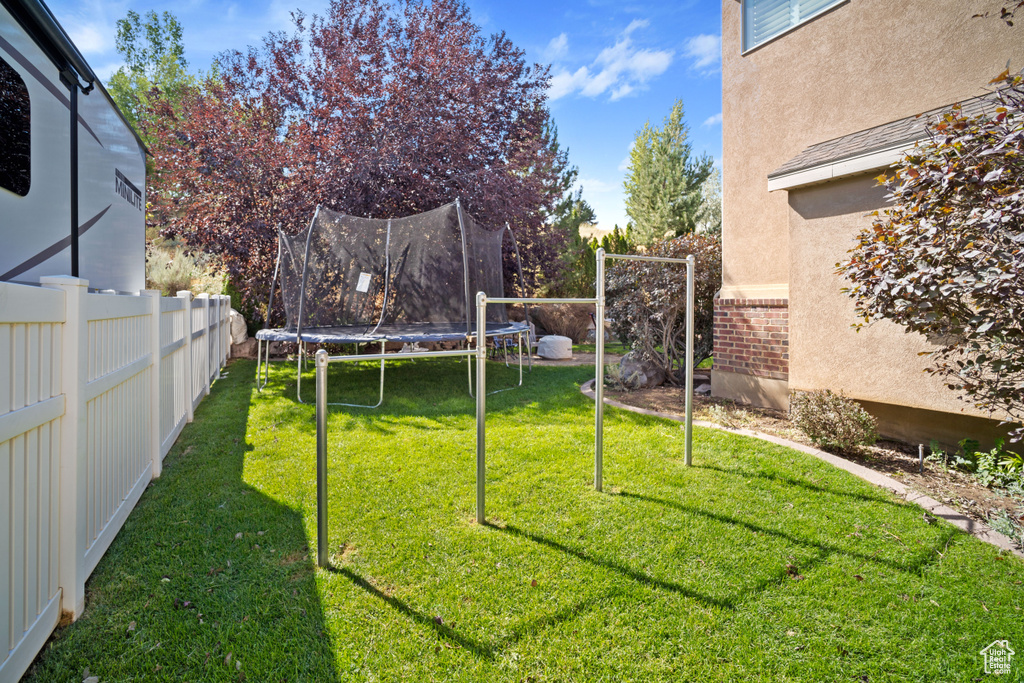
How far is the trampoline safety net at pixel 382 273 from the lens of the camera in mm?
5938

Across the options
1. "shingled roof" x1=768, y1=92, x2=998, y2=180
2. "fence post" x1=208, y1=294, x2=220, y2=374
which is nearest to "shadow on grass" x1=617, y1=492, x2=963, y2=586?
"shingled roof" x1=768, y1=92, x2=998, y2=180

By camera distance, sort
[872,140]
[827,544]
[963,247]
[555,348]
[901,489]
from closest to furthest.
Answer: [827,544], [963,247], [901,489], [872,140], [555,348]

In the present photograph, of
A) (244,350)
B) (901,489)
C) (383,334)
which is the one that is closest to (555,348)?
(383,334)

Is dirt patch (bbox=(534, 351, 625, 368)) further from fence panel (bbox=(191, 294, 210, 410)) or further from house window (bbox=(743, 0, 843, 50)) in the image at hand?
fence panel (bbox=(191, 294, 210, 410))

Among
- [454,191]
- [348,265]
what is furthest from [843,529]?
[454,191]

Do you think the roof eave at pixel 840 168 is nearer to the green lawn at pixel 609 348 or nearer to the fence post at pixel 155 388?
the green lawn at pixel 609 348

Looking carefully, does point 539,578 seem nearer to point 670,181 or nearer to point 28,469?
point 28,469

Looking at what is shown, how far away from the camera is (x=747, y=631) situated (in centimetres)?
178

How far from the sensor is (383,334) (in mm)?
5633

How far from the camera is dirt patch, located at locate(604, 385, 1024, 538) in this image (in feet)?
9.12

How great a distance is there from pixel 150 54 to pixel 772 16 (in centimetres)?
2718

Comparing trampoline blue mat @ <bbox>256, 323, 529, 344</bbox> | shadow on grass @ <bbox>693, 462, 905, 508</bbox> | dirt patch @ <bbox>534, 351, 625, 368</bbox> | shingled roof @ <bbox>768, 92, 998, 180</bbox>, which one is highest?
shingled roof @ <bbox>768, 92, 998, 180</bbox>

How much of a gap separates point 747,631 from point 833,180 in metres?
Result: 3.71

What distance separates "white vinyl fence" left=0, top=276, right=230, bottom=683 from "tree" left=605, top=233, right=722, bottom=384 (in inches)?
199
